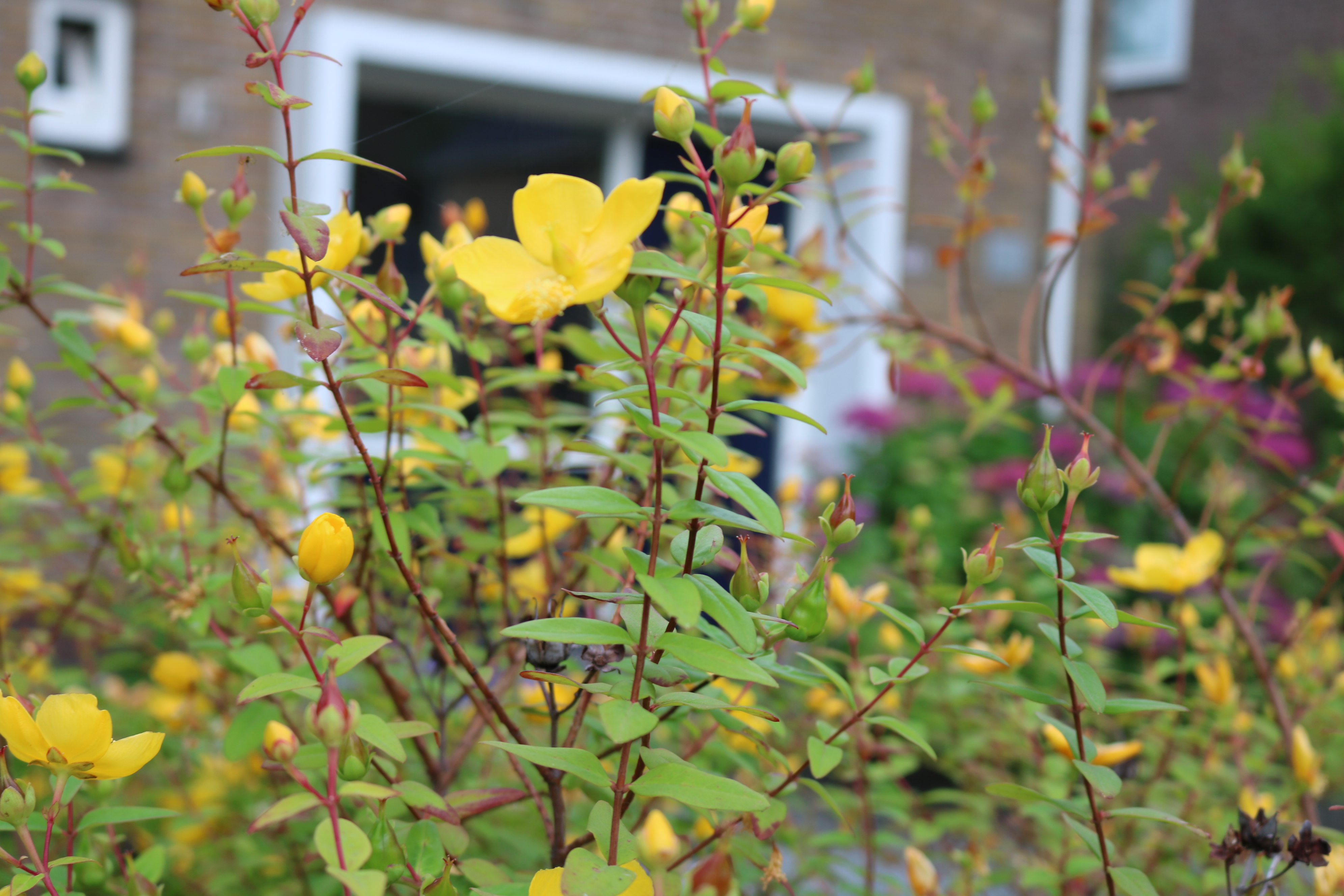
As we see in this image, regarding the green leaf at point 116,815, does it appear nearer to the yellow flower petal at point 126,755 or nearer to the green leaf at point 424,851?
the yellow flower petal at point 126,755

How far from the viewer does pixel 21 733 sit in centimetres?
52

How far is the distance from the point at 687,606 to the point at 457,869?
0.26 m

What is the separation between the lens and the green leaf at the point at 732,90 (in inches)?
26.0

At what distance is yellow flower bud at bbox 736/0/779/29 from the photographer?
2.67 ft

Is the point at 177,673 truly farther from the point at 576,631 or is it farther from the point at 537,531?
the point at 576,631

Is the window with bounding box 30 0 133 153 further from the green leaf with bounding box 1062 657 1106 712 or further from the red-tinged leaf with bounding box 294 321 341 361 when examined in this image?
the green leaf with bounding box 1062 657 1106 712

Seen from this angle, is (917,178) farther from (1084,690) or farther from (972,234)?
(1084,690)

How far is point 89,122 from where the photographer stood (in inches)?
124

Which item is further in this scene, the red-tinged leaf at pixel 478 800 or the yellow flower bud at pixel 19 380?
the yellow flower bud at pixel 19 380

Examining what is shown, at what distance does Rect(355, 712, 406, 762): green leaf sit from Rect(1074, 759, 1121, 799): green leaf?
389 millimetres

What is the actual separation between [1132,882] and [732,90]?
1.88ft

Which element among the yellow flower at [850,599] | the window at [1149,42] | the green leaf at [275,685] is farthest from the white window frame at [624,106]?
the window at [1149,42]

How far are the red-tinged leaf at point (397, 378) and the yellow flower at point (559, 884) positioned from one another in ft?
0.86

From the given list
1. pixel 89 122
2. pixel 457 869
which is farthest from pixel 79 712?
pixel 89 122
